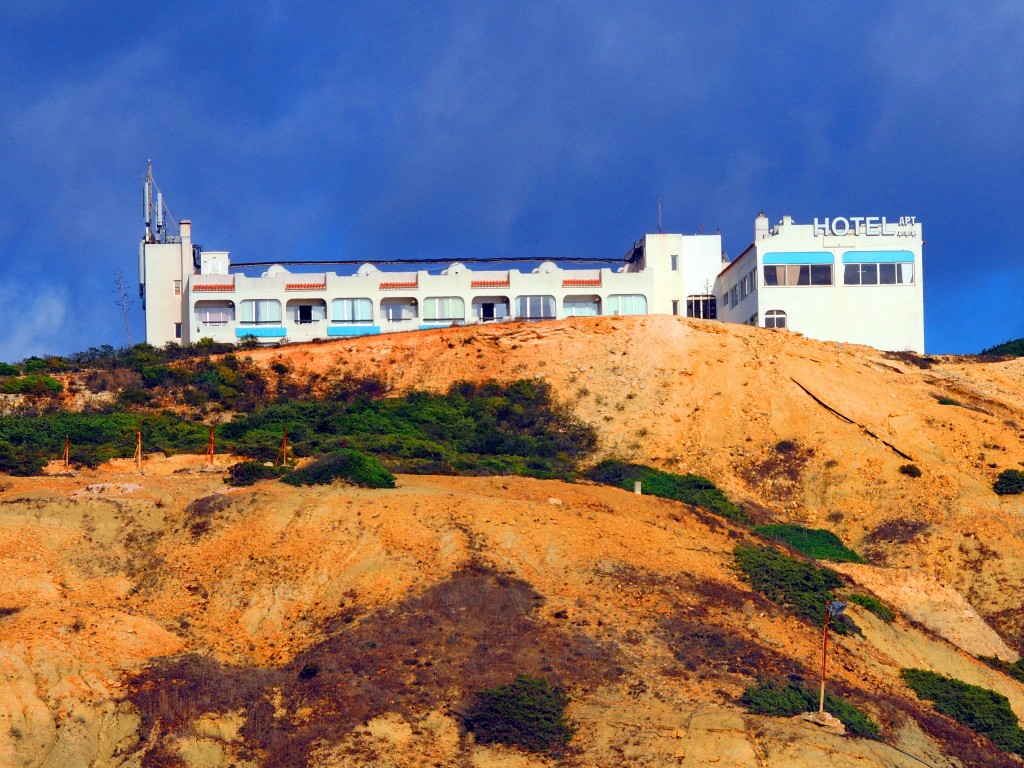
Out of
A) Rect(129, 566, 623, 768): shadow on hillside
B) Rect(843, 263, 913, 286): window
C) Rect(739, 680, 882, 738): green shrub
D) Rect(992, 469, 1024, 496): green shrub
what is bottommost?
Rect(739, 680, 882, 738): green shrub

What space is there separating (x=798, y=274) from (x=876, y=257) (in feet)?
14.1

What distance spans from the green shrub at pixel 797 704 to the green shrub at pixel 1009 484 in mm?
20590

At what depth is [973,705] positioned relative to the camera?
38.8m

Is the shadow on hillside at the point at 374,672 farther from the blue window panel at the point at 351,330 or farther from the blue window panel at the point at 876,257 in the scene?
the blue window panel at the point at 876,257

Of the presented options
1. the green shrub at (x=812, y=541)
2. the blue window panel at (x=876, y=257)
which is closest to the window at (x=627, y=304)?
the blue window panel at (x=876, y=257)

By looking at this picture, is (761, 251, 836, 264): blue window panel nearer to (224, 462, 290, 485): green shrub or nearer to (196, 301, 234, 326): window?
(196, 301, 234, 326): window

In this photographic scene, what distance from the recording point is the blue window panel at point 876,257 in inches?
2975

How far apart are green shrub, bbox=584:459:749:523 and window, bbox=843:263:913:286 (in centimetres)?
2361

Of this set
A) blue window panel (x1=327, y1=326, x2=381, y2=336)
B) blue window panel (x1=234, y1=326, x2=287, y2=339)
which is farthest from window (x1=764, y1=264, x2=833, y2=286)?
blue window panel (x1=234, y1=326, x2=287, y2=339)

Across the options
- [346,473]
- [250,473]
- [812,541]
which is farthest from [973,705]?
[250,473]

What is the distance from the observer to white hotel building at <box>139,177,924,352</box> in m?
75.0

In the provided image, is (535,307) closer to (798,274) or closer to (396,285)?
(396,285)

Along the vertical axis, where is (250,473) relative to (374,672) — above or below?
above

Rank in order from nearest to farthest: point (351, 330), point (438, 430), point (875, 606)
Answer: point (875, 606)
point (438, 430)
point (351, 330)
